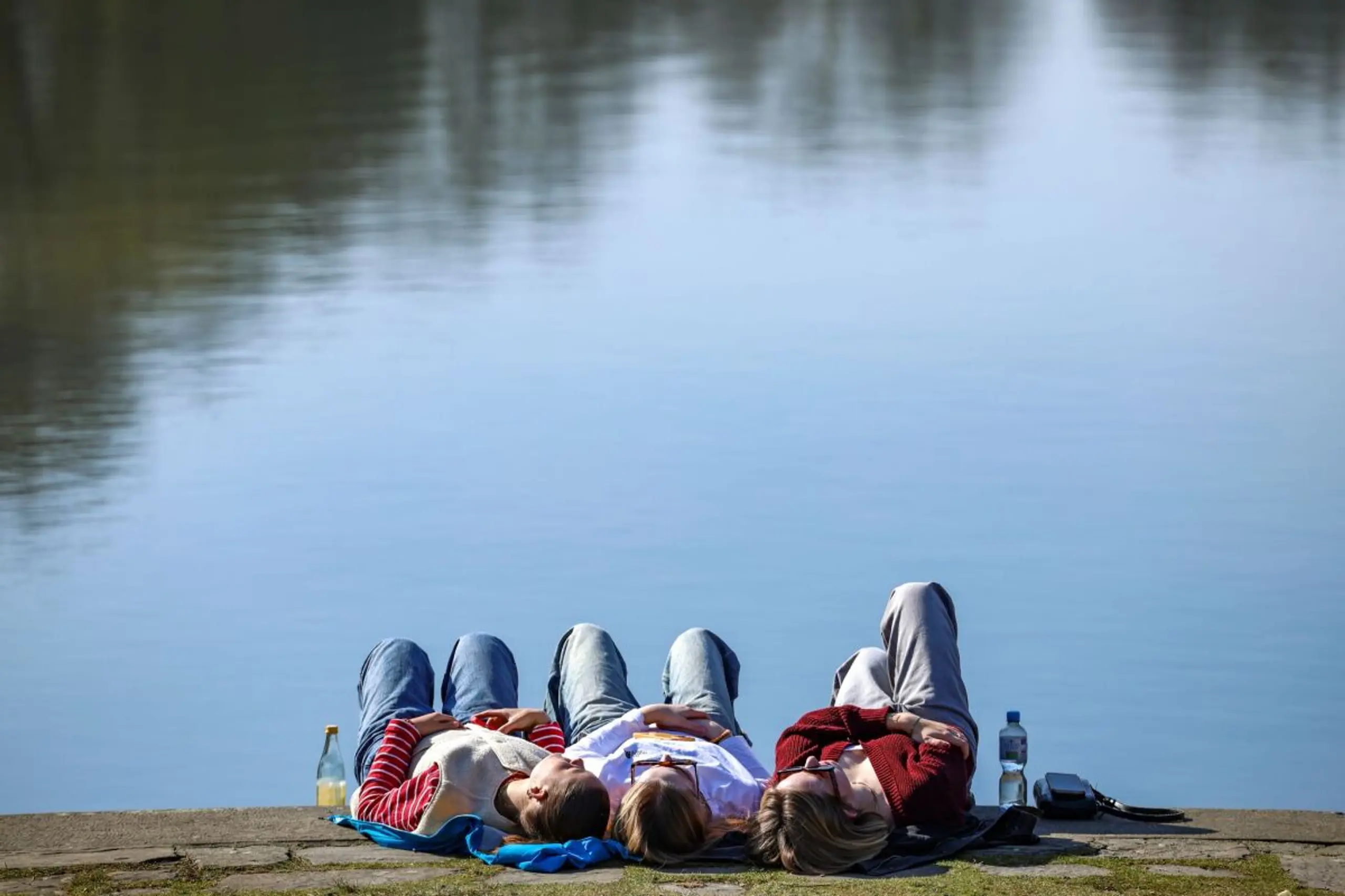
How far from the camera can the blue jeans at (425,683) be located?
4734 millimetres

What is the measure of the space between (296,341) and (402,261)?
1.75 meters

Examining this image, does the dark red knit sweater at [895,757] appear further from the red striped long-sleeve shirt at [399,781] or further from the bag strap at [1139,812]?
the red striped long-sleeve shirt at [399,781]

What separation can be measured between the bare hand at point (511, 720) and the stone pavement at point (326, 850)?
0.42 meters

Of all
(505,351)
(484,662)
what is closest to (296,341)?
(505,351)

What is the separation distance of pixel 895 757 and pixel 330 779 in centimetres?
146

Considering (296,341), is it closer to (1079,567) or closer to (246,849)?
(1079,567)

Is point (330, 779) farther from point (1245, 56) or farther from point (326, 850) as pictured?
point (1245, 56)

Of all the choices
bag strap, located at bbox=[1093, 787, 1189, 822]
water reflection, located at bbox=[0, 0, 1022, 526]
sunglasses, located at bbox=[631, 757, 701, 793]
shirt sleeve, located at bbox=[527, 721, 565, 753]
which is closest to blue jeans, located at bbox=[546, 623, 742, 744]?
shirt sleeve, located at bbox=[527, 721, 565, 753]

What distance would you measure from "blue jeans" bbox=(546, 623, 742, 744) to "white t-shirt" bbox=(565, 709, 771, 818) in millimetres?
241

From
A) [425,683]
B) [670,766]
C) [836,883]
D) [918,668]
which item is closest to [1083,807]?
[918,668]

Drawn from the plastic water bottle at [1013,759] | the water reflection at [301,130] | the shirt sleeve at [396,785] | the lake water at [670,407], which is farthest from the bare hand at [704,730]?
the water reflection at [301,130]

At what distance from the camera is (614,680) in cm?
484

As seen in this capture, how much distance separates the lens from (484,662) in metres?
4.96

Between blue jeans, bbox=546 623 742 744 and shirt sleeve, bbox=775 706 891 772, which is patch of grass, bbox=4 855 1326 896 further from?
blue jeans, bbox=546 623 742 744
